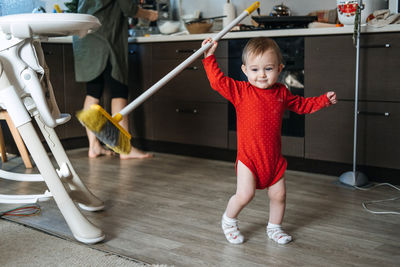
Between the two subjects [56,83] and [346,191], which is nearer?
[346,191]

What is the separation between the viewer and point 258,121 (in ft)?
5.39

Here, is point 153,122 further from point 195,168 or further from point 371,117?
point 371,117

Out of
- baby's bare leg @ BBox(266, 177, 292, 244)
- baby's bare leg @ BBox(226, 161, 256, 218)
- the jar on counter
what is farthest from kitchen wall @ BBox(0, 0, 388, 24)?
baby's bare leg @ BBox(266, 177, 292, 244)

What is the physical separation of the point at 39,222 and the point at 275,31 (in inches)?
65.4

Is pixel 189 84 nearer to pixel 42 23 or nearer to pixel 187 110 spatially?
pixel 187 110

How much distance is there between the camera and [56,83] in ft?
11.3

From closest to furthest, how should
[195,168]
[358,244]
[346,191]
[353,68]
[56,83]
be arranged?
1. [358,244]
2. [346,191]
3. [353,68]
4. [195,168]
5. [56,83]

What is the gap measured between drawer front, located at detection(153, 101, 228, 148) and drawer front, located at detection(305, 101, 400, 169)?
0.62 meters

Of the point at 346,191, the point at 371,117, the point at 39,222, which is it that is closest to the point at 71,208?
the point at 39,222

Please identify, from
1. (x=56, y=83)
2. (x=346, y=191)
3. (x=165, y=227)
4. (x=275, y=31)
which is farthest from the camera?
(x=56, y=83)

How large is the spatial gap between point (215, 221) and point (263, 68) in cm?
66

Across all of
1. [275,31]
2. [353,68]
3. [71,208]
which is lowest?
[71,208]

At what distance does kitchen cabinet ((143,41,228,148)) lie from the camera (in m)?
3.14

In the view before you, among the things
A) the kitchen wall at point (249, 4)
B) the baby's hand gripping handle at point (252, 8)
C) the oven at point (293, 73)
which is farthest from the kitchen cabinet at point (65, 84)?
the baby's hand gripping handle at point (252, 8)
